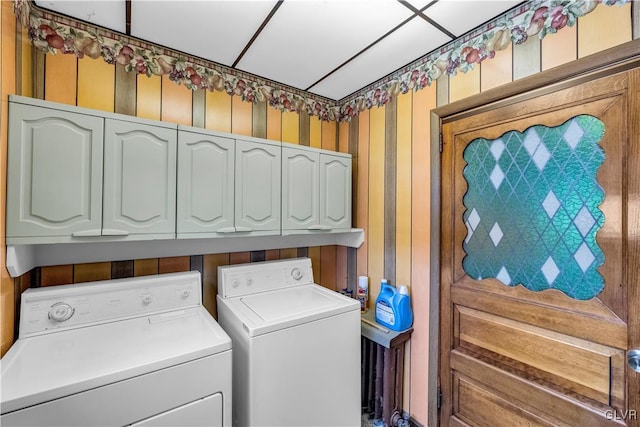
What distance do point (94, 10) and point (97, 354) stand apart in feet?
5.37

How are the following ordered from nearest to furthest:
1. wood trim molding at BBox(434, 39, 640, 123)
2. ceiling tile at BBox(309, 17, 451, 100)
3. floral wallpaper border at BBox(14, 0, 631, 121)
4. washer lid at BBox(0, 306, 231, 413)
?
washer lid at BBox(0, 306, 231, 413) < wood trim molding at BBox(434, 39, 640, 123) < floral wallpaper border at BBox(14, 0, 631, 121) < ceiling tile at BBox(309, 17, 451, 100)

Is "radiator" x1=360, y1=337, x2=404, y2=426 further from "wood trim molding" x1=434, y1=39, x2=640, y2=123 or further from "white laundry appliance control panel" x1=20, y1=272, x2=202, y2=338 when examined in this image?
"wood trim molding" x1=434, y1=39, x2=640, y2=123

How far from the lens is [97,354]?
1.16m

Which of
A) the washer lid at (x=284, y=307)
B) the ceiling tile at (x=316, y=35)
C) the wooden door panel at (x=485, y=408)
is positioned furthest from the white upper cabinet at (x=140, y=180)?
the wooden door panel at (x=485, y=408)

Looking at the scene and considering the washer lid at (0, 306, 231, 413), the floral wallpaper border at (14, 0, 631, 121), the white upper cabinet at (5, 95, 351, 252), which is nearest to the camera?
the washer lid at (0, 306, 231, 413)

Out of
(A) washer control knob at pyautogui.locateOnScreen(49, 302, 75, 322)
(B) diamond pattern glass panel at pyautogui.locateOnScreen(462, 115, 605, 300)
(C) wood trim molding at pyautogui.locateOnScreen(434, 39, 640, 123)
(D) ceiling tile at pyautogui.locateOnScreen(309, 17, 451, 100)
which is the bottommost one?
(A) washer control knob at pyautogui.locateOnScreen(49, 302, 75, 322)

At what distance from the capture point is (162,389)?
1113 mm

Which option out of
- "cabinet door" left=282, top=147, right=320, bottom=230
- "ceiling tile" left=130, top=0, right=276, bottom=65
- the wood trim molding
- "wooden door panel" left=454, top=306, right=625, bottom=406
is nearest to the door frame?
the wood trim molding

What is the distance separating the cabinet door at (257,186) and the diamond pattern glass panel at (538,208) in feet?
3.87

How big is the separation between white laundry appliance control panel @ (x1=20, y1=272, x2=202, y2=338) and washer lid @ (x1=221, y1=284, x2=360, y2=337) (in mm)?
278

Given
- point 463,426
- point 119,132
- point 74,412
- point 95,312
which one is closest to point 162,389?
point 74,412

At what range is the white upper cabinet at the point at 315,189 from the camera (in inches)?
75.4

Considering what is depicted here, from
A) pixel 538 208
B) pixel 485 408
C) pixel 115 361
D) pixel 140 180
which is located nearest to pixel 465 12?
pixel 538 208

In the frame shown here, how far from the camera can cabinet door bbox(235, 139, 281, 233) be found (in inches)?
67.9
